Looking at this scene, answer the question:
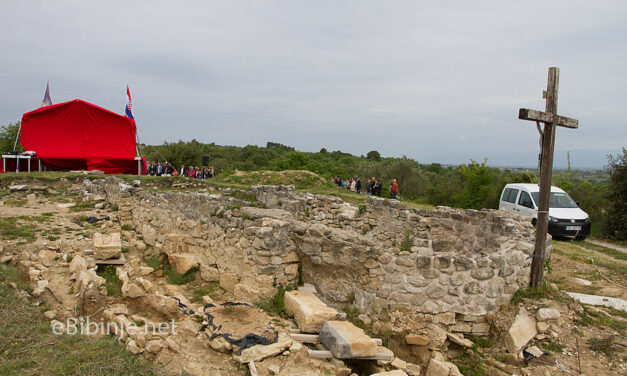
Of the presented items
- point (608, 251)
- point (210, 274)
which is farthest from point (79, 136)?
point (608, 251)

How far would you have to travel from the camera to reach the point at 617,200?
48.4ft

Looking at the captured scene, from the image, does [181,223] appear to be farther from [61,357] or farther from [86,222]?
[61,357]

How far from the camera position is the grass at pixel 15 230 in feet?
24.6

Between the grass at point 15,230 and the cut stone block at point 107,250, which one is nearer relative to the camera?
the cut stone block at point 107,250

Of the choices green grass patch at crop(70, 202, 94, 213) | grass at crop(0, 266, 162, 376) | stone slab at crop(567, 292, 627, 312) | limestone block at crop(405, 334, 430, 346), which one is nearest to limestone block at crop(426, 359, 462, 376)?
limestone block at crop(405, 334, 430, 346)

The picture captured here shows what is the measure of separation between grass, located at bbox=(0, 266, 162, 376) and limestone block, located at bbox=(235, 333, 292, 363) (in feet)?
2.76

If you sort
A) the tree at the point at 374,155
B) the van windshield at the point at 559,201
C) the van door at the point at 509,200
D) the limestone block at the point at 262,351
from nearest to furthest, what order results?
the limestone block at the point at 262,351, the van windshield at the point at 559,201, the van door at the point at 509,200, the tree at the point at 374,155

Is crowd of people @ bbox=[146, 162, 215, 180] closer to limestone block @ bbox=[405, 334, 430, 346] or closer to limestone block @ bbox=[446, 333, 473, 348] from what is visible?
limestone block @ bbox=[405, 334, 430, 346]

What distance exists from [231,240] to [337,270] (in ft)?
6.20

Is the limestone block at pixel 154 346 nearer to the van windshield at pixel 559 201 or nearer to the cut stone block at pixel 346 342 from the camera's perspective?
the cut stone block at pixel 346 342

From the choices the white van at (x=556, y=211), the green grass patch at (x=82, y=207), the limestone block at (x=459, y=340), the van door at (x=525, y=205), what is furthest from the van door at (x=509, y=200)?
the green grass patch at (x=82, y=207)

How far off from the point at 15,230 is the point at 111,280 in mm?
3553

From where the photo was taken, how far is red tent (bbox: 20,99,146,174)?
58.1ft

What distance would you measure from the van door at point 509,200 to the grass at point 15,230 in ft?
48.6
